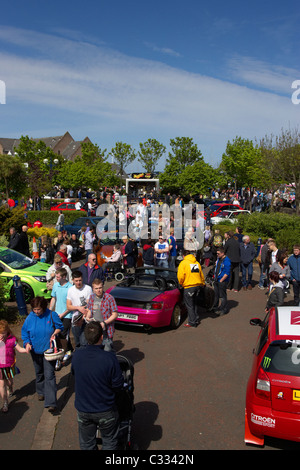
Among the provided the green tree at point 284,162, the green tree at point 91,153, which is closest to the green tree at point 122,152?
the green tree at point 91,153

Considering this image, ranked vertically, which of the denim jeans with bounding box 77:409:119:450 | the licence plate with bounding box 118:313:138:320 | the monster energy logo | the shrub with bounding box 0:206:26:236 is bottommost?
the licence plate with bounding box 118:313:138:320

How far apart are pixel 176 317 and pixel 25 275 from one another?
4660mm

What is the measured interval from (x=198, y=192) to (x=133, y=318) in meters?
34.1

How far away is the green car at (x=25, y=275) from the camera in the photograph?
1189 cm

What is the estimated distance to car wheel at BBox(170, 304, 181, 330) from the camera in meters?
9.98

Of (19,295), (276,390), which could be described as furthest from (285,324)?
(19,295)

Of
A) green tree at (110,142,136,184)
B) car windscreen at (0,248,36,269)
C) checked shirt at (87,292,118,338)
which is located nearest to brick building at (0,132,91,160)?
green tree at (110,142,136,184)

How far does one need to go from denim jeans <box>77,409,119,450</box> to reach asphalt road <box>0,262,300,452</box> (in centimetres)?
104

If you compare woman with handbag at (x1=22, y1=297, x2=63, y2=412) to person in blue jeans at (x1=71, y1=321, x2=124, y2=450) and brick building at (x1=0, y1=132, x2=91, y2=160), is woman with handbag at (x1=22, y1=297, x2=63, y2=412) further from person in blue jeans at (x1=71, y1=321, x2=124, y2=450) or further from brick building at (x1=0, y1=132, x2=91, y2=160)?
brick building at (x1=0, y1=132, x2=91, y2=160)

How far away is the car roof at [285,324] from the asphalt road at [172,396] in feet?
4.33

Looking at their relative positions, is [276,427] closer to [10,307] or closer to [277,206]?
[10,307]

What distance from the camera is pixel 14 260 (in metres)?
12.7

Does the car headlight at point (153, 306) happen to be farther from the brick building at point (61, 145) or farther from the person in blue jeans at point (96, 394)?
the brick building at point (61, 145)

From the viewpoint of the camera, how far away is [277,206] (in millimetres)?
33781
